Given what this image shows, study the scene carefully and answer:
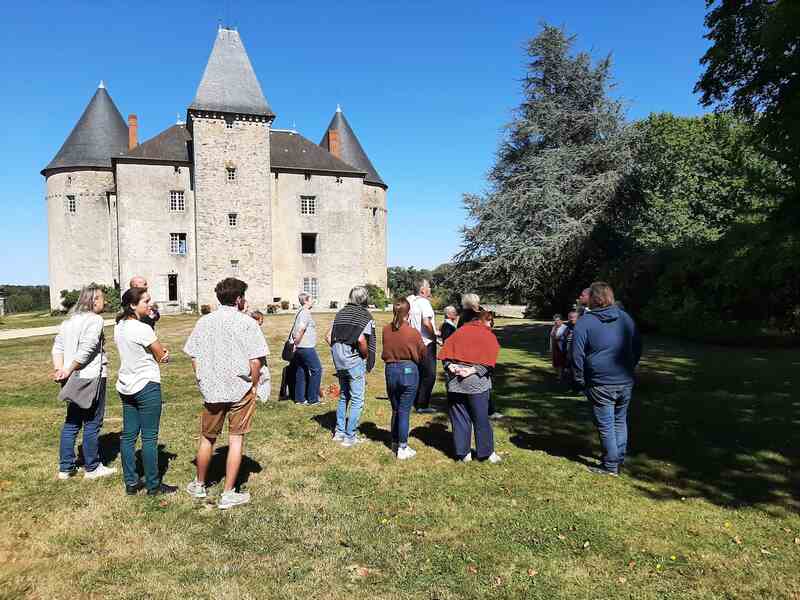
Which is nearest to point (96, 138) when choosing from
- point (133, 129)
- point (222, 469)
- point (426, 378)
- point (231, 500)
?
point (133, 129)

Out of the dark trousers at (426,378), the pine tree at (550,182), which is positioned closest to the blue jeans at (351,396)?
the dark trousers at (426,378)

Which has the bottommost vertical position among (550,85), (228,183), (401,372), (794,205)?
(401,372)

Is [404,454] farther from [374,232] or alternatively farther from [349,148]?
[349,148]

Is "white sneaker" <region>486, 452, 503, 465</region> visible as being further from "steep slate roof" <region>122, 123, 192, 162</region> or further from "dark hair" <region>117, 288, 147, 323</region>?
"steep slate roof" <region>122, 123, 192, 162</region>

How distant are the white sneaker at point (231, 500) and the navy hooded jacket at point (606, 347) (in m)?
3.51

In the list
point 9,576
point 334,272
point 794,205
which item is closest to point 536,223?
point 794,205

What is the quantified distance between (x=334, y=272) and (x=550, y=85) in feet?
58.3

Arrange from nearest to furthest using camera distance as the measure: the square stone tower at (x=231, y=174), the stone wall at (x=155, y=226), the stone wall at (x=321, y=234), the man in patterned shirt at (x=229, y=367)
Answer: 1. the man in patterned shirt at (x=229, y=367)
2. the square stone tower at (x=231, y=174)
3. the stone wall at (x=155, y=226)
4. the stone wall at (x=321, y=234)

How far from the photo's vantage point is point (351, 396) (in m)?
6.40

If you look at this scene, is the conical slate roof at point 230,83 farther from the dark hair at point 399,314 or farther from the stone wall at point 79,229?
the dark hair at point 399,314

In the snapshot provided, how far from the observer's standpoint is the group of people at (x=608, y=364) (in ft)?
17.2

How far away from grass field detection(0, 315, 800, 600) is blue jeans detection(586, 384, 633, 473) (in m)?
0.24

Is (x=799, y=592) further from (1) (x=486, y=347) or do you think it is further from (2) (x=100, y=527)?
(2) (x=100, y=527)

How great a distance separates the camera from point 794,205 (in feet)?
45.3
